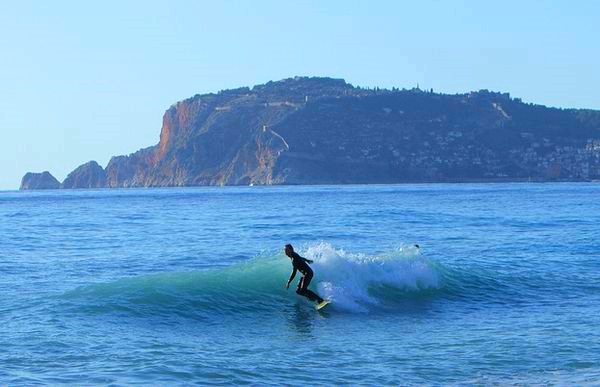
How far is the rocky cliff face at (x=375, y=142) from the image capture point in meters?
158

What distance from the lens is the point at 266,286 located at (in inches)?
894

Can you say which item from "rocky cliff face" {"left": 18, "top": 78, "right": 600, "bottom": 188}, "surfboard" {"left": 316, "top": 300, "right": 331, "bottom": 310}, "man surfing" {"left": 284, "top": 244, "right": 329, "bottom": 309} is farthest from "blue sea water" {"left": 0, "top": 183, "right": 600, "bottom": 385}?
"rocky cliff face" {"left": 18, "top": 78, "right": 600, "bottom": 188}

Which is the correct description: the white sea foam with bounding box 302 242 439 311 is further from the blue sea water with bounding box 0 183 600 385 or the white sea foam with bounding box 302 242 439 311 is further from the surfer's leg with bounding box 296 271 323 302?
the surfer's leg with bounding box 296 271 323 302

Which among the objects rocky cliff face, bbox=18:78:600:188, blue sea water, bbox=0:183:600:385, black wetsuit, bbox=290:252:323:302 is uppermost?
rocky cliff face, bbox=18:78:600:188

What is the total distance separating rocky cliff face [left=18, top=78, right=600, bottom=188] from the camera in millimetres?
158375

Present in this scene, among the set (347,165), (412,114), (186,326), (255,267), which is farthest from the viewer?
(412,114)

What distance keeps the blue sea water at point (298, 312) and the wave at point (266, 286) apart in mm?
50

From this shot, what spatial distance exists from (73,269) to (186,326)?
8780mm

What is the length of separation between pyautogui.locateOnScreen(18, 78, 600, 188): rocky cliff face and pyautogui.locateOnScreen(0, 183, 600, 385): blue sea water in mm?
120518

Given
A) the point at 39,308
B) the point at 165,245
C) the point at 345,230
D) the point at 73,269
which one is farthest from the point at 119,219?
the point at 39,308

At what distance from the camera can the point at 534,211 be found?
56312mm

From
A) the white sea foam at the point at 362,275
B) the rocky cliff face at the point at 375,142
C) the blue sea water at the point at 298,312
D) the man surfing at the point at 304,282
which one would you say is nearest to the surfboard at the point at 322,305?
the man surfing at the point at 304,282

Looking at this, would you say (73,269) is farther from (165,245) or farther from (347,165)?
(347,165)

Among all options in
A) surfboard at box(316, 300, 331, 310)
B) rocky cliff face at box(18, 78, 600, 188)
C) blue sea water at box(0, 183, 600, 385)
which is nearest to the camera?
blue sea water at box(0, 183, 600, 385)
